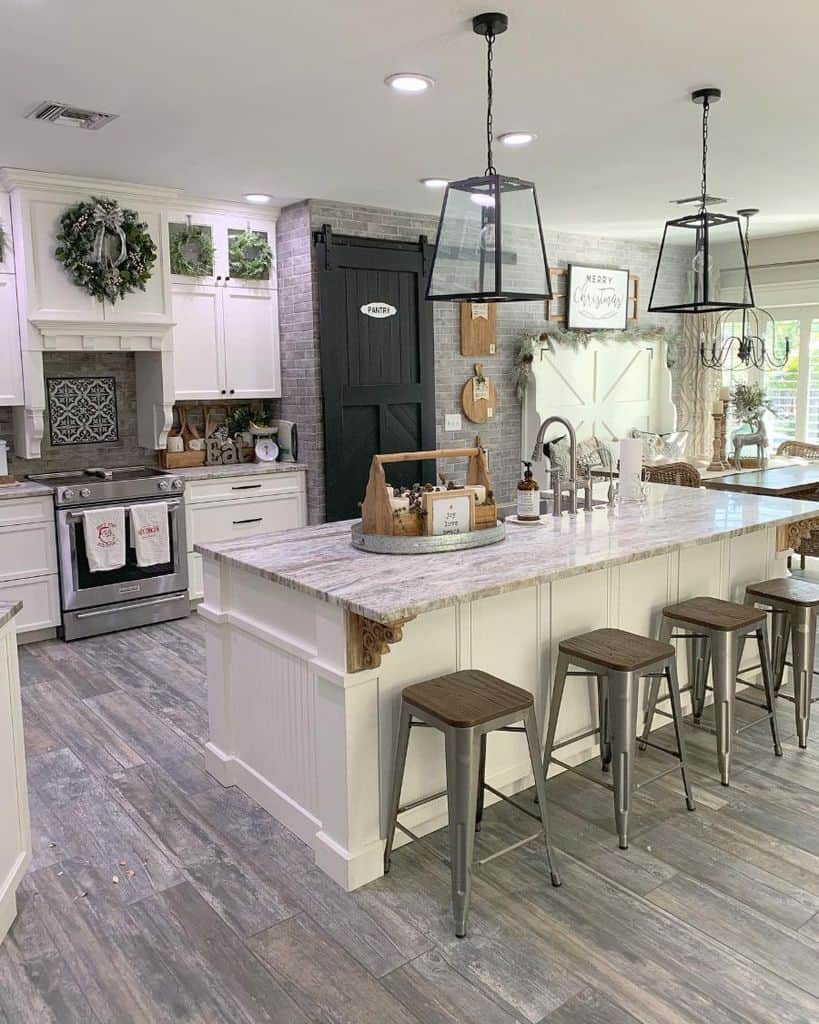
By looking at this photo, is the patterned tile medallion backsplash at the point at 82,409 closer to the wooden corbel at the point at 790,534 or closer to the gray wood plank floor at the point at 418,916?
the gray wood plank floor at the point at 418,916

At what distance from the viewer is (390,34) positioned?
2.91 metres

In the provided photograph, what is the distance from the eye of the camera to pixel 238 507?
5.62m

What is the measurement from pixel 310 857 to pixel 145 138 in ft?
10.8

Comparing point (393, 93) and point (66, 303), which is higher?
point (393, 93)

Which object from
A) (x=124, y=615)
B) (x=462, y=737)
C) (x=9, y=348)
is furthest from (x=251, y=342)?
(x=462, y=737)

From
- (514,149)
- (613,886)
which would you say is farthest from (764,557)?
(514,149)

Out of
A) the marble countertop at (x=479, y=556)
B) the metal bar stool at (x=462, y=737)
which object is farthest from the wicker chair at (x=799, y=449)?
the metal bar stool at (x=462, y=737)

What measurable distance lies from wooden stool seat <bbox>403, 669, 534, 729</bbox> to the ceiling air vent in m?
Answer: 2.80

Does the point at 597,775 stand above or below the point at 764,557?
below

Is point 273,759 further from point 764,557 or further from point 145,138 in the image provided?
point 145,138

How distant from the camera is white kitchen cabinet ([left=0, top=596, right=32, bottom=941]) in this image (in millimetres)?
2312

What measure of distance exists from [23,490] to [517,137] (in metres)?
3.20

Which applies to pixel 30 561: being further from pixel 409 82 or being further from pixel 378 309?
pixel 409 82

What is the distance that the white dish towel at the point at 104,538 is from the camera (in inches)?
193
